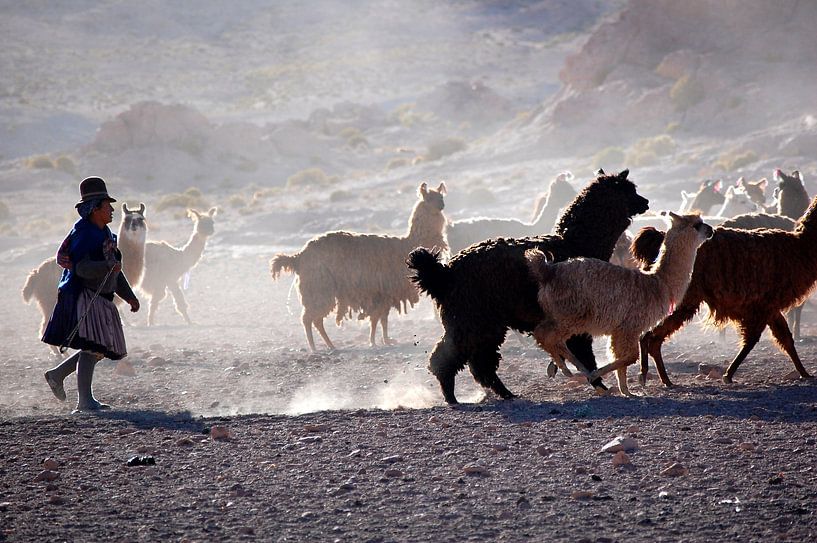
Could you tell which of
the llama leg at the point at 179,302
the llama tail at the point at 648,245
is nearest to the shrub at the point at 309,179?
the llama leg at the point at 179,302

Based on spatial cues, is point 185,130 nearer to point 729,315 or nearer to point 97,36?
point 97,36

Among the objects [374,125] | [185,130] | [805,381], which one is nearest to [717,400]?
[805,381]

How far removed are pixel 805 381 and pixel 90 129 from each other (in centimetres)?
4744

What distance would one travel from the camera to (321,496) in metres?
5.62

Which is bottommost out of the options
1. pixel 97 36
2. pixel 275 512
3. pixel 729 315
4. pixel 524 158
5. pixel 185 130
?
pixel 275 512

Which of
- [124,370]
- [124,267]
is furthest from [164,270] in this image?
[124,370]

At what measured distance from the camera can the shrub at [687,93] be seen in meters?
37.9

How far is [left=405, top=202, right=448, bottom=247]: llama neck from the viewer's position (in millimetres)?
14023

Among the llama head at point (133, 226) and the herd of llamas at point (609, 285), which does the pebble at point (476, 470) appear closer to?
the herd of llamas at point (609, 285)

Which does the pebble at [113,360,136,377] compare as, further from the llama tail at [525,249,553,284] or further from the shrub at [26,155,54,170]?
the shrub at [26,155,54,170]

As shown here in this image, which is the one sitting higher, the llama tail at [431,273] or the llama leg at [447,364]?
the llama tail at [431,273]

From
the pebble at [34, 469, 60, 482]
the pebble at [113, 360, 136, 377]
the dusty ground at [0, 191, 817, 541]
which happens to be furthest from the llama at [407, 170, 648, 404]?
the pebble at [113, 360, 136, 377]

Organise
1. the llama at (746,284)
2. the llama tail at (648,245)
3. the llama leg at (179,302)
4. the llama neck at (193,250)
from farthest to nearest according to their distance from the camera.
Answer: the llama neck at (193,250) < the llama leg at (179,302) < the llama tail at (648,245) < the llama at (746,284)

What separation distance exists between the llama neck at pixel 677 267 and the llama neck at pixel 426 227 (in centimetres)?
601
